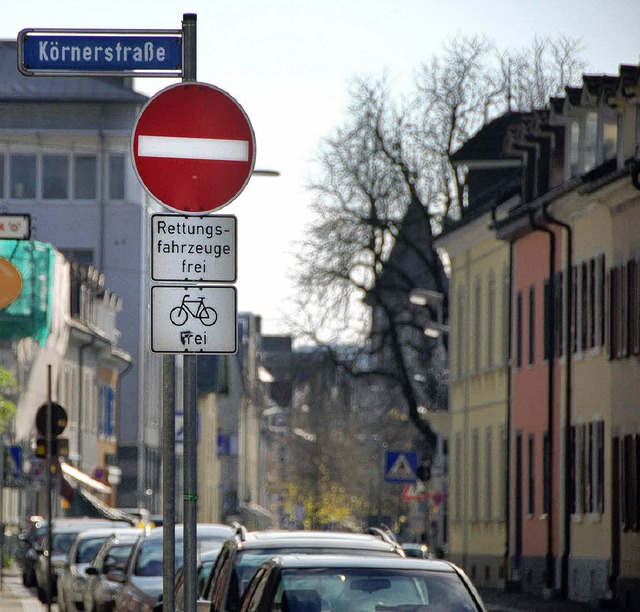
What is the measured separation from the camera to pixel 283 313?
56250mm

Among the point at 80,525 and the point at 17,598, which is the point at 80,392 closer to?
the point at 80,525

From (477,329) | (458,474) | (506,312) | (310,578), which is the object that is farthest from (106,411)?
(310,578)

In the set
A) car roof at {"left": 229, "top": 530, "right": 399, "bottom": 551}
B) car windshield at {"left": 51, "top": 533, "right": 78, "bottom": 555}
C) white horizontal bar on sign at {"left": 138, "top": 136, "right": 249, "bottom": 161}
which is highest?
white horizontal bar on sign at {"left": 138, "top": 136, "right": 249, "bottom": 161}

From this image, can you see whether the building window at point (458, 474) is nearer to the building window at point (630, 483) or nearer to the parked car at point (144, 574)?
the building window at point (630, 483)

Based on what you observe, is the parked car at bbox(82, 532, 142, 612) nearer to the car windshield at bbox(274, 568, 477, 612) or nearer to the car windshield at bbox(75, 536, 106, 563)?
the car windshield at bbox(75, 536, 106, 563)

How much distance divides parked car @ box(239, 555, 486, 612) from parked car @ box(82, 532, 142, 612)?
11.4 meters

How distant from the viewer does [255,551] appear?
1373 centimetres

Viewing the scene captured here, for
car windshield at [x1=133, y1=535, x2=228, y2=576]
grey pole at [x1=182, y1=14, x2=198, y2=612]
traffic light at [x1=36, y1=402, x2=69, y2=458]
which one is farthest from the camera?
traffic light at [x1=36, y1=402, x2=69, y2=458]

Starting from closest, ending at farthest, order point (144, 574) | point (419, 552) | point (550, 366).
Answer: point (419, 552)
point (144, 574)
point (550, 366)

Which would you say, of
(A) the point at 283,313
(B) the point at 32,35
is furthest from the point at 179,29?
(A) the point at 283,313

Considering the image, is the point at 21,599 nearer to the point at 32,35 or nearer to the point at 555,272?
the point at 555,272

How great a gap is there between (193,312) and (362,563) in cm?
323

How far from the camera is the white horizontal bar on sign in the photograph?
856 centimetres

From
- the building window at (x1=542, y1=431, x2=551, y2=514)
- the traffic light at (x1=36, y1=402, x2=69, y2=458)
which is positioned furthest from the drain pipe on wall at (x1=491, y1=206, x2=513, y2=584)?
the traffic light at (x1=36, y1=402, x2=69, y2=458)
